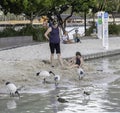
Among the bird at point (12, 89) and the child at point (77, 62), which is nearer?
the bird at point (12, 89)

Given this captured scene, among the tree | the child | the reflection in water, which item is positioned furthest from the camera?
the tree

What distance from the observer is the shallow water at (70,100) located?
10.5m

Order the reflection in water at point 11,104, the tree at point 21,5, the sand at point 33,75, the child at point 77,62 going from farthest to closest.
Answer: the tree at point 21,5 < the child at point 77,62 < the sand at point 33,75 < the reflection in water at point 11,104

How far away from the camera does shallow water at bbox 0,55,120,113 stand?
34.6 ft

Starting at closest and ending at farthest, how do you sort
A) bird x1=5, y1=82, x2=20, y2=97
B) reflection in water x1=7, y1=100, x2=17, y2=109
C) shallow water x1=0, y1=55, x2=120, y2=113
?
shallow water x1=0, y1=55, x2=120, y2=113 < reflection in water x1=7, y1=100, x2=17, y2=109 < bird x1=5, y1=82, x2=20, y2=97

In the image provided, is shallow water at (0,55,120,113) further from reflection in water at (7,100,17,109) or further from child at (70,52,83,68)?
child at (70,52,83,68)

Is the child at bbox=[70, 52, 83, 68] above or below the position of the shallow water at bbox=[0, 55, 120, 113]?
above

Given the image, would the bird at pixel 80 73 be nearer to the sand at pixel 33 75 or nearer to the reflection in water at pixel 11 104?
the sand at pixel 33 75

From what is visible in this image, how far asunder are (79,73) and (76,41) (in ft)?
56.1

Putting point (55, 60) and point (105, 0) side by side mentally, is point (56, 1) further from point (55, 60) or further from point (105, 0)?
point (55, 60)

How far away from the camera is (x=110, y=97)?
12.1 m

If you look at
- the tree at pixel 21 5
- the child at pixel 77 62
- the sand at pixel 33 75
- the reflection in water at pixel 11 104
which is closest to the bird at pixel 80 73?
the sand at pixel 33 75

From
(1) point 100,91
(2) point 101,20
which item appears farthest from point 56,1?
(1) point 100,91

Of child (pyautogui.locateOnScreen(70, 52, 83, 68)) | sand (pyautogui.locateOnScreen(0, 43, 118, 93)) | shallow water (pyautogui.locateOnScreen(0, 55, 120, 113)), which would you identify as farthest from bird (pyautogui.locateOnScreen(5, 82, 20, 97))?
child (pyautogui.locateOnScreen(70, 52, 83, 68))
